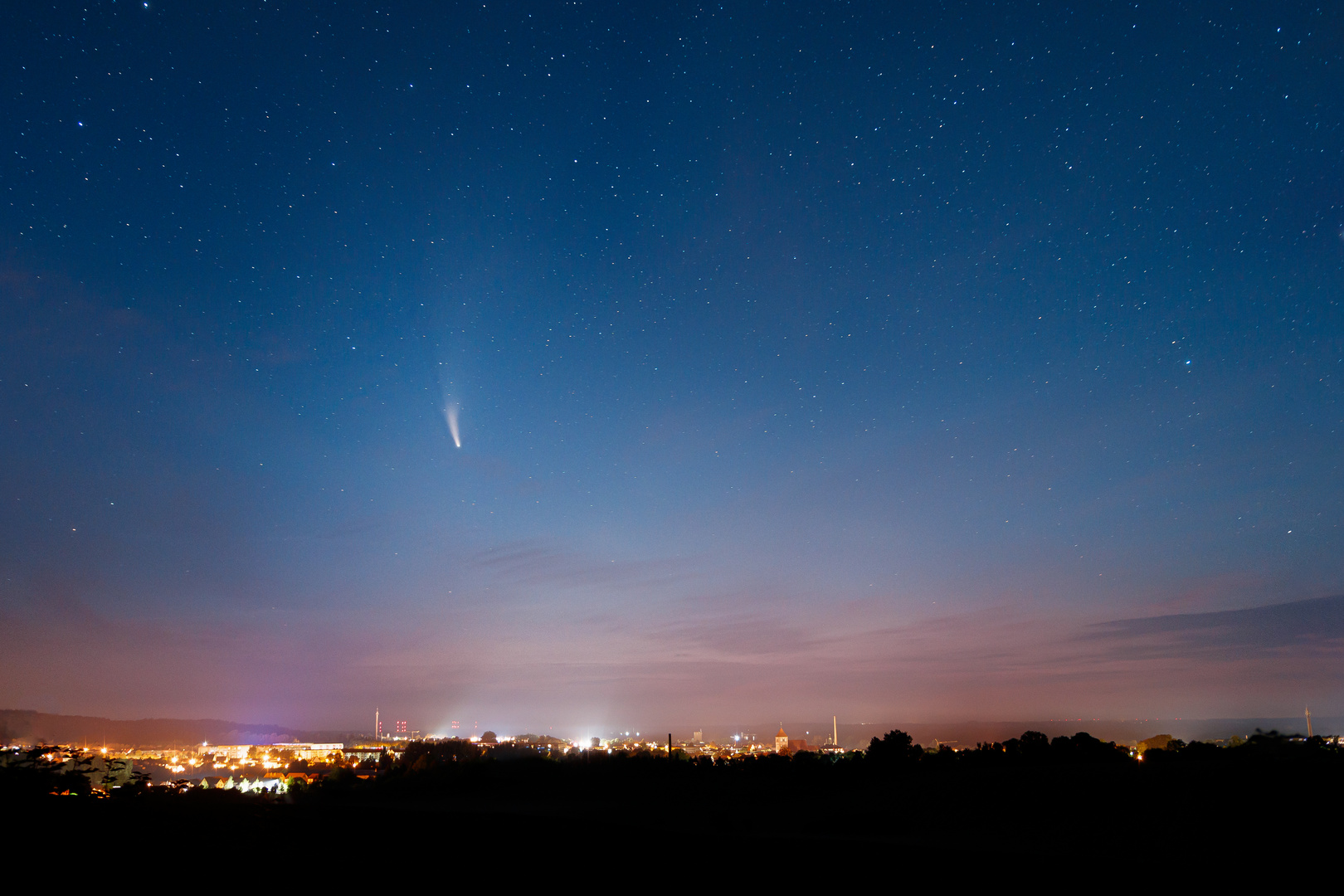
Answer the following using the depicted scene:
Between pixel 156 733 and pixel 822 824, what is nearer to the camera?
pixel 822 824

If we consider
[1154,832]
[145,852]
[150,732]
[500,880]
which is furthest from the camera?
[150,732]

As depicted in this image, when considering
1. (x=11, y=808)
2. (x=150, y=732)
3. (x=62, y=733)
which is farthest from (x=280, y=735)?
(x=11, y=808)

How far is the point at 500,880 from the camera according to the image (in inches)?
359

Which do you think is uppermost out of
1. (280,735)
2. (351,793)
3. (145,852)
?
(145,852)

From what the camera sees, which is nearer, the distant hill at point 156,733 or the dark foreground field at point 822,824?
the dark foreground field at point 822,824

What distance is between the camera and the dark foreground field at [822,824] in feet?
32.0

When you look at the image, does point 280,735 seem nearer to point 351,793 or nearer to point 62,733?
point 62,733

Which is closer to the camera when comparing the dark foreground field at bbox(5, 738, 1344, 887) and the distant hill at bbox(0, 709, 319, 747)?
the dark foreground field at bbox(5, 738, 1344, 887)

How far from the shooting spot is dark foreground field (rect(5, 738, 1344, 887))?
9.77 m

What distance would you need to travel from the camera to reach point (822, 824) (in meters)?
14.0

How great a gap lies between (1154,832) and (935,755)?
36.0 ft

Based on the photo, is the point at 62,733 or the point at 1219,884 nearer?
the point at 1219,884

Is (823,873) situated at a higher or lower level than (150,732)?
higher

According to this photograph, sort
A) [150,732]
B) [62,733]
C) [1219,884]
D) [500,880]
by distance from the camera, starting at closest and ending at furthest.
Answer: [1219,884] < [500,880] < [62,733] < [150,732]
